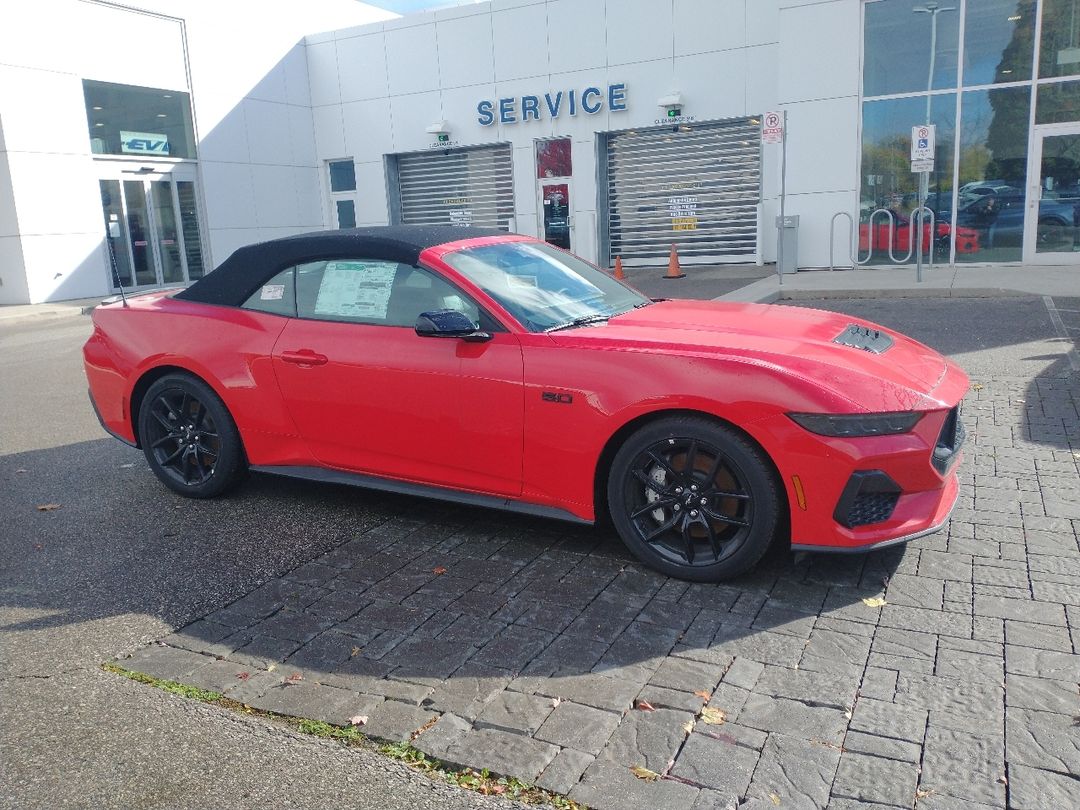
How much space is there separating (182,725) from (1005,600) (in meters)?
3.17

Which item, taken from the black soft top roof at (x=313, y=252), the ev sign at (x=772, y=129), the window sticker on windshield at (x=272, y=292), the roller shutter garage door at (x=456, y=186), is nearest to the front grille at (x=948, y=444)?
the black soft top roof at (x=313, y=252)

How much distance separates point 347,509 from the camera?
17.1 feet

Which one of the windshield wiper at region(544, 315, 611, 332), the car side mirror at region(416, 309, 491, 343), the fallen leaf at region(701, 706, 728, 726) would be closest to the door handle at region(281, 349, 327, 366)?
the car side mirror at region(416, 309, 491, 343)

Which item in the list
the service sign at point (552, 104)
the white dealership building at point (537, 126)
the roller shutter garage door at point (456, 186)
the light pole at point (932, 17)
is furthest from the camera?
the roller shutter garage door at point (456, 186)

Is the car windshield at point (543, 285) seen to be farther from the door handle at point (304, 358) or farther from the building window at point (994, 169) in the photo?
the building window at point (994, 169)

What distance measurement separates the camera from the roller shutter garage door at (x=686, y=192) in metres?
21.4

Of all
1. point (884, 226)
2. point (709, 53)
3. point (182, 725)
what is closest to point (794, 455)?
point (182, 725)

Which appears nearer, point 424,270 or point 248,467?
point 424,270

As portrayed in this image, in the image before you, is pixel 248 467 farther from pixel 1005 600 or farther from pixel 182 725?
pixel 1005 600

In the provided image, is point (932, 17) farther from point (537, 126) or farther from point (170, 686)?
point (170, 686)

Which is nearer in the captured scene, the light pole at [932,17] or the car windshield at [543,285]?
the car windshield at [543,285]

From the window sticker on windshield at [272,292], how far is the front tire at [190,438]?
2.06 ft

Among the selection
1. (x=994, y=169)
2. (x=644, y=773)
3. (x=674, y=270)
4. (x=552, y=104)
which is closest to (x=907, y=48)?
(x=994, y=169)

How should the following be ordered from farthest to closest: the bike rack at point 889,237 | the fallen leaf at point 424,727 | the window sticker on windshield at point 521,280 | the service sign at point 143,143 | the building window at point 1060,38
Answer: the service sign at point 143,143 → the bike rack at point 889,237 → the building window at point 1060,38 → the window sticker on windshield at point 521,280 → the fallen leaf at point 424,727
